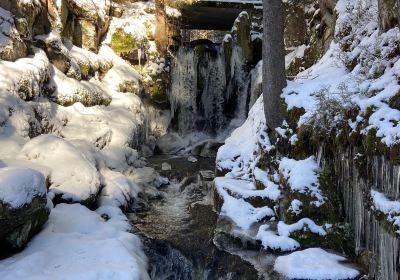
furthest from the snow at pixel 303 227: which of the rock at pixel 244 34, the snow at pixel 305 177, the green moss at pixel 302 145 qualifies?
the rock at pixel 244 34

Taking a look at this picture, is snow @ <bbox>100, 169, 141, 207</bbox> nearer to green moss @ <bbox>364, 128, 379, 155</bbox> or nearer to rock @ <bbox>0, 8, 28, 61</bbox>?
rock @ <bbox>0, 8, 28, 61</bbox>

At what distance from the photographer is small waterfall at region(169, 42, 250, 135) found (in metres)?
16.8

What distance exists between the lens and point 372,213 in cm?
518

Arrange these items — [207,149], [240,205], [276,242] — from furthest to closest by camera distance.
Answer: [207,149], [240,205], [276,242]

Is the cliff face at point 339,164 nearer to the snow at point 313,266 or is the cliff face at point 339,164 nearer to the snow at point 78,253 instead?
the snow at point 313,266

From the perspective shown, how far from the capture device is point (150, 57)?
16.8 meters

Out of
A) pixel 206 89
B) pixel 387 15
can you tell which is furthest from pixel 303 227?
pixel 206 89

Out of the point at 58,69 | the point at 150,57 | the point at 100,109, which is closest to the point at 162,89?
the point at 150,57

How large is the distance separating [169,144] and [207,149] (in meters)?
1.65

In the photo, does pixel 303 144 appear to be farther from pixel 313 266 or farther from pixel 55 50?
pixel 55 50

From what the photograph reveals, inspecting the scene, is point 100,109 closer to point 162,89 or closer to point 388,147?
point 162,89

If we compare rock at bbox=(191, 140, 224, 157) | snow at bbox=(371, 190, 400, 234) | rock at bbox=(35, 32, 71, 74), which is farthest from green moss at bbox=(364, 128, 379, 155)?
rock at bbox=(35, 32, 71, 74)

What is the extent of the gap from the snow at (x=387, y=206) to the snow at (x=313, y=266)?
0.94m

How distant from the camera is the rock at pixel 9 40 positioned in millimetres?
10719
